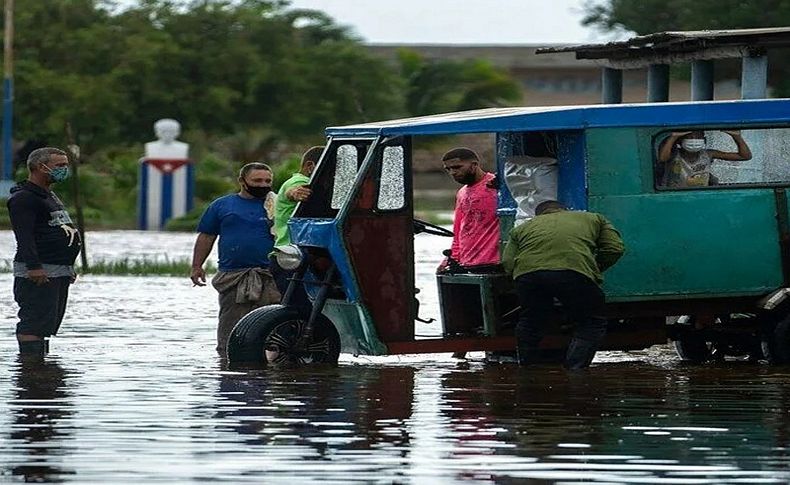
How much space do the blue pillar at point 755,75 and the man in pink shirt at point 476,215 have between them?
2.84 metres

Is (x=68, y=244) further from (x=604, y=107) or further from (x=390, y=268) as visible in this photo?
(x=604, y=107)

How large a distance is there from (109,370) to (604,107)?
388 cm

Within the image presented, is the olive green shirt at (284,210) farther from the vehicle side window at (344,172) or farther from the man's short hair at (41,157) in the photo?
the man's short hair at (41,157)

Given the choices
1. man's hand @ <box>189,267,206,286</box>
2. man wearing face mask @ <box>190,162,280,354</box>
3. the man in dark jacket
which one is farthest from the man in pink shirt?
the man in dark jacket

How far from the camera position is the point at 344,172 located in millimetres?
16859

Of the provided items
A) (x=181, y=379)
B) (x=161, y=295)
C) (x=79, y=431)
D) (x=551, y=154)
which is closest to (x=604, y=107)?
(x=551, y=154)

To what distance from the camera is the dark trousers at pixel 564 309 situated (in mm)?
15914

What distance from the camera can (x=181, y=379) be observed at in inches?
608

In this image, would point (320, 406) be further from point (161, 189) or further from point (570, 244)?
point (161, 189)

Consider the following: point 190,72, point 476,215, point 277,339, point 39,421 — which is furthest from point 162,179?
point 39,421

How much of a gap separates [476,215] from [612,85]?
16.2 ft

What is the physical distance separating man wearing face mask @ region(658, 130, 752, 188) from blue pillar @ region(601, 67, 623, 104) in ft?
15.2

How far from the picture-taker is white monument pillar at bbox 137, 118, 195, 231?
47.5 metres

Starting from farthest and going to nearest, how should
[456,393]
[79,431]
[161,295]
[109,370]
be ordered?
[161,295], [109,370], [456,393], [79,431]
